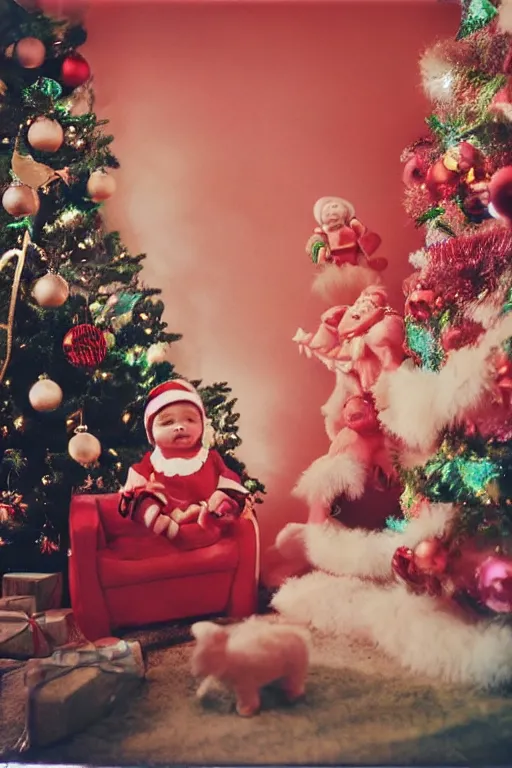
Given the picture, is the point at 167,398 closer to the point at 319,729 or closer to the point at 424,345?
the point at 424,345

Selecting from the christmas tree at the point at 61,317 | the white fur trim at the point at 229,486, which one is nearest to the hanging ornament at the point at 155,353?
the christmas tree at the point at 61,317

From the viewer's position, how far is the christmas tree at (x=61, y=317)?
202 cm

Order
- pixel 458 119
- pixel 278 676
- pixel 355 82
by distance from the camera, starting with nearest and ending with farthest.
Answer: pixel 278 676 < pixel 458 119 < pixel 355 82

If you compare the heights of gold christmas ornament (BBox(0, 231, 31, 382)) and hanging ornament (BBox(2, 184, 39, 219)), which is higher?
hanging ornament (BBox(2, 184, 39, 219))

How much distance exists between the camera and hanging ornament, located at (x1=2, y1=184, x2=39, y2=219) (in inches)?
77.4

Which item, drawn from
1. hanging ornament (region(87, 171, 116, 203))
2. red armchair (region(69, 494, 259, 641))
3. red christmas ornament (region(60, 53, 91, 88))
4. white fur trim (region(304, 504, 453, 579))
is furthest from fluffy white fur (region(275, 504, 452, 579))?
red christmas ornament (region(60, 53, 91, 88))

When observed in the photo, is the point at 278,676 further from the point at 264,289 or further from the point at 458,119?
the point at 458,119

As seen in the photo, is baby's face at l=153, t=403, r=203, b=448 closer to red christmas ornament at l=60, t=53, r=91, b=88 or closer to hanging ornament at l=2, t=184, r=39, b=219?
hanging ornament at l=2, t=184, r=39, b=219

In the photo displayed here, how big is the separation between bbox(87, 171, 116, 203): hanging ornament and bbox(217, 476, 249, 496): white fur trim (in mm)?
971

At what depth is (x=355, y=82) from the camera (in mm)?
2141

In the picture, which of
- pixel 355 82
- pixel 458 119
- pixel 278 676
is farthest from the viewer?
pixel 355 82

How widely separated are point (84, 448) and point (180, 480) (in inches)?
12.1

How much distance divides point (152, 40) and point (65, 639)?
1.94 metres

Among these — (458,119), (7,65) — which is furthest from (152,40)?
(458,119)
